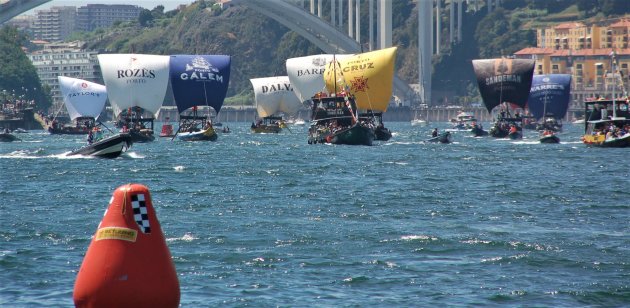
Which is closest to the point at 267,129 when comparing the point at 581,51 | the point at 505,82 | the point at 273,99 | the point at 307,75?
the point at 273,99

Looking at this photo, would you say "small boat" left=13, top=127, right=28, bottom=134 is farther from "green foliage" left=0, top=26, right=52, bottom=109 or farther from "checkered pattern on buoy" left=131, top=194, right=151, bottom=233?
"checkered pattern on buoy" left=131, top=194, right=151, bottom=233

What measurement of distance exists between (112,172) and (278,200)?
45.1 feet

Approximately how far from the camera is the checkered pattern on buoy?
567 inches

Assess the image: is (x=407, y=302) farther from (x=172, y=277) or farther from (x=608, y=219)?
(x=608, y=219)

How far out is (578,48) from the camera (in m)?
196

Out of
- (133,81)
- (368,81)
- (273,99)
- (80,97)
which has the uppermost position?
(133,81)

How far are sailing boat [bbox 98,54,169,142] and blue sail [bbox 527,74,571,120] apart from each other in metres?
31.9

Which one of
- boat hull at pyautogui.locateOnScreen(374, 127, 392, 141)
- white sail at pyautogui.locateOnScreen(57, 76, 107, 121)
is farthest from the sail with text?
white sail at pyautogui.locateOnScreen(57, 76, 107, 121)

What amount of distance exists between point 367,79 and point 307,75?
54.9 ft

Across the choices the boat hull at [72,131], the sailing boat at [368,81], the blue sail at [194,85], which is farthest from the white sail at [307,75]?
the boat hull at [72,131]

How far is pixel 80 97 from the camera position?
347 ft

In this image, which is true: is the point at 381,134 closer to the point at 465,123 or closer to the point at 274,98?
the point at 274,98

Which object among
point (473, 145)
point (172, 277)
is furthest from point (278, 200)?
point (473, 145)

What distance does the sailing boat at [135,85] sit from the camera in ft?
274
